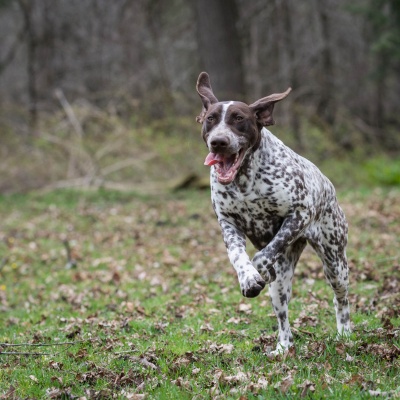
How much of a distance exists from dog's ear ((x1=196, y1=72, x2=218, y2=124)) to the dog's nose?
18.9 inches

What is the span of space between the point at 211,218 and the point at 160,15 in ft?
43.2

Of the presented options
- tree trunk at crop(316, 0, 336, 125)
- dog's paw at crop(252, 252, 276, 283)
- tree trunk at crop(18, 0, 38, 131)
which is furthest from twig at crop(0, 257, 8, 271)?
tree trunk at crop(316, 0, 336, 125)

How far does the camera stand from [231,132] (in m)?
5.07

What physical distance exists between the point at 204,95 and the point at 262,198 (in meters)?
1.04

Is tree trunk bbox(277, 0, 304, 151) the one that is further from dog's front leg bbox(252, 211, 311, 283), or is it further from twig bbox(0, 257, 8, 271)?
dog's front leg bbox(252, 211, 311, 283)

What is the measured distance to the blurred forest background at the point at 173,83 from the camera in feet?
63.5

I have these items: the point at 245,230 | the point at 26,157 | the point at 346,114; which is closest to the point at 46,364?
the point at 245,230

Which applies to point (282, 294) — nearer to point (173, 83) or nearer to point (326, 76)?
point (173, 83)

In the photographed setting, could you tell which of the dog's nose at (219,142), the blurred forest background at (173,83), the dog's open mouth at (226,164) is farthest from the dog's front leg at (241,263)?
the blurred forest background at (173,83)

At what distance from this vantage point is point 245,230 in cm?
558

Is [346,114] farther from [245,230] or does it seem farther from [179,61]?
[245,230]

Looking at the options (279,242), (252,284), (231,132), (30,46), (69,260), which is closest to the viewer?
(252,284)

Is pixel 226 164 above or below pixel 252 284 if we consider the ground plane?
above

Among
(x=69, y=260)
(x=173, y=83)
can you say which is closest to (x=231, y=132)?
(x=69, y=260)
